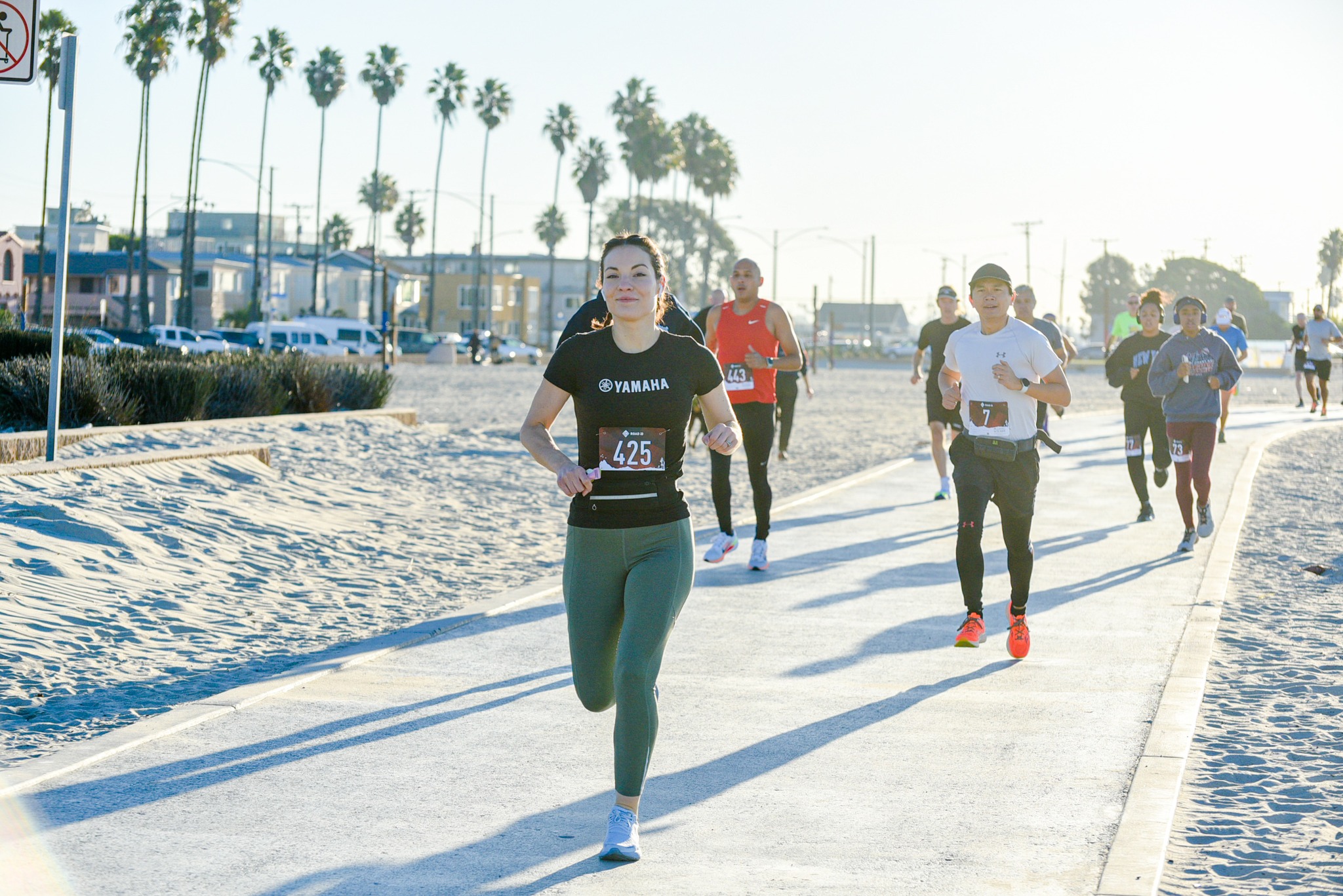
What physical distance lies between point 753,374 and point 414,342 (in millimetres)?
67571

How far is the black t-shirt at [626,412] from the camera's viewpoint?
4.47 meters

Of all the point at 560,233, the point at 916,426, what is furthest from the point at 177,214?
the point at 916,426

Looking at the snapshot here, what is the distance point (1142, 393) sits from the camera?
1180 cm

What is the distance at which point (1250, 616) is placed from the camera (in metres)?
8.42

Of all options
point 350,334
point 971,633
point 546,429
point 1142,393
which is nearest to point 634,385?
point 546,429

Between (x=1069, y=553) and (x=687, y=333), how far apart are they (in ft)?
14.5

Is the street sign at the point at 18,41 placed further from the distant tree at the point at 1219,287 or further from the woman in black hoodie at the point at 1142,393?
the distant tree at the point at 1219,287

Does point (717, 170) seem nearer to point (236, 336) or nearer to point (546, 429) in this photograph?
point (236, 336)

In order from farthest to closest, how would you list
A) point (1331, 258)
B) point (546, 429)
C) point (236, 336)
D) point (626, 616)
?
point (1331, 258), point (236, 336), point (546, 429), point (626, 616)

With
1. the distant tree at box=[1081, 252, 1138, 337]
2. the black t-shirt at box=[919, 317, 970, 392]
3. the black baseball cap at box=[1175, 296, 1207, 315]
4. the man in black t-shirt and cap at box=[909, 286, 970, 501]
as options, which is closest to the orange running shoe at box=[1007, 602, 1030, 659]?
the black baseball cap at box=[1175, 296, 1207, 315]

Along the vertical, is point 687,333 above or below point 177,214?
below

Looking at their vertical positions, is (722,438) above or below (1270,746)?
above

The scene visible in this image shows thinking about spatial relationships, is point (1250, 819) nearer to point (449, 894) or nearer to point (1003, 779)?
point (1003, 779)

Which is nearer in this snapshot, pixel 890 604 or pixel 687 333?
pixel 687 333
